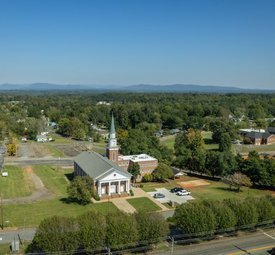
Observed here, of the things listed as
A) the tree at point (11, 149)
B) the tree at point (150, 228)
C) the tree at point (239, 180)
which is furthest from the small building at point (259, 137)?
the tree at point (150, 228)

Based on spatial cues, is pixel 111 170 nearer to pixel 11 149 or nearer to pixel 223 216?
pixel 223 216

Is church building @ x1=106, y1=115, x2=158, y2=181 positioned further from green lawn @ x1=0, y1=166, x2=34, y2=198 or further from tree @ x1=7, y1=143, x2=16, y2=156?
tree @ x1=7, y1=143, x2=16, y2=156

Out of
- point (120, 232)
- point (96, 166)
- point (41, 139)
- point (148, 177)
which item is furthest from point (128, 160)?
point (41, 139)

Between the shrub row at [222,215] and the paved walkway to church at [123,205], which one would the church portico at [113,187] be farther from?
the shrub row at [222,215]

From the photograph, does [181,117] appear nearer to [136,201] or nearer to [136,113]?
[136,113]

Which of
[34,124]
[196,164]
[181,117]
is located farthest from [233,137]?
[34,124]

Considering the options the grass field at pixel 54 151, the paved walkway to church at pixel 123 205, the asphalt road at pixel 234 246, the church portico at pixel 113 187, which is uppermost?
the church portico at pixel 113 187
